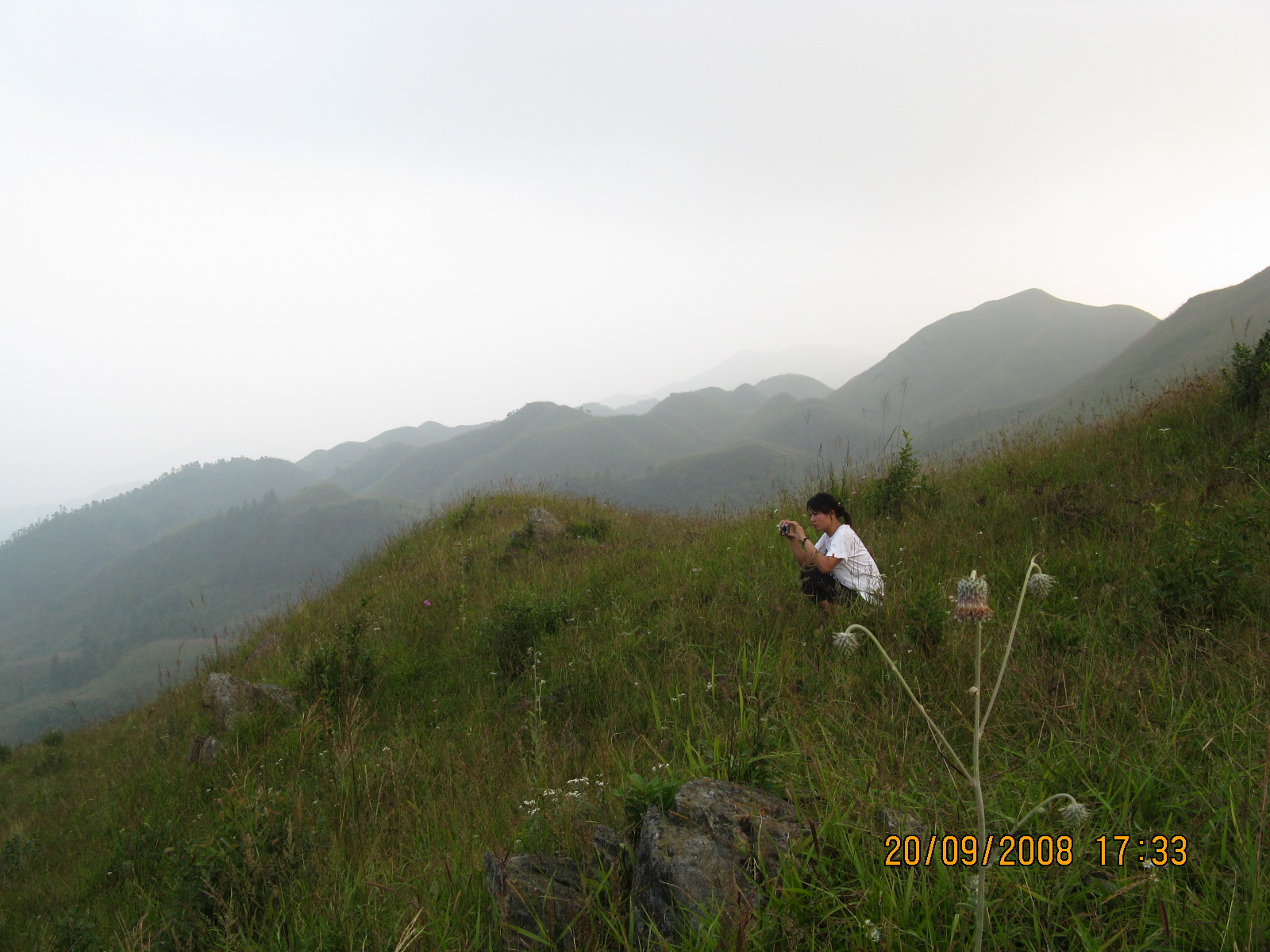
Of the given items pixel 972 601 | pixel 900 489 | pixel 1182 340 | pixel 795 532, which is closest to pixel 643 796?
pixel 972 601

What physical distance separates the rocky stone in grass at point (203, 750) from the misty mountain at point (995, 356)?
341ft

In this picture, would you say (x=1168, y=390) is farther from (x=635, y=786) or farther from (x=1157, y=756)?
(x=635, y=786)

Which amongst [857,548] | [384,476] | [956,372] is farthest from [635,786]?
[384,476]

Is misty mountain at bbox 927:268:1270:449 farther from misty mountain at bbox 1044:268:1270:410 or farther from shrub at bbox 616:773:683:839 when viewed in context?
shrub at bbox 616:773:683:839

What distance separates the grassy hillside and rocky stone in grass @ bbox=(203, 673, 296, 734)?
9.1 inches

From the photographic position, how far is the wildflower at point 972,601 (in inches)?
62.3

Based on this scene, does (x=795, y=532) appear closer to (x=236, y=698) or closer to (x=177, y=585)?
(x=236, y=698)

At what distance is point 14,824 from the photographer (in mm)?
6992

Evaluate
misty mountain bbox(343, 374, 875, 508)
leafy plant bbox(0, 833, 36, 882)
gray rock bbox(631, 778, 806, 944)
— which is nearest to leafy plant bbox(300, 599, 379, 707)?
leafy plant bbox(0, 833, 36, 882)

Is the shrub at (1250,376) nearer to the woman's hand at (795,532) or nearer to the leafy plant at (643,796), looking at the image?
the woman's hand at (795,532)

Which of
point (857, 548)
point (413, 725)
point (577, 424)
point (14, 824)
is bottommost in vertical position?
point (14, 824)

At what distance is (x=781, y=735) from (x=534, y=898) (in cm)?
135

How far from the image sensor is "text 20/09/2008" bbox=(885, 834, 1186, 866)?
177 centimetres

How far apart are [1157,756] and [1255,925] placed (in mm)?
900
